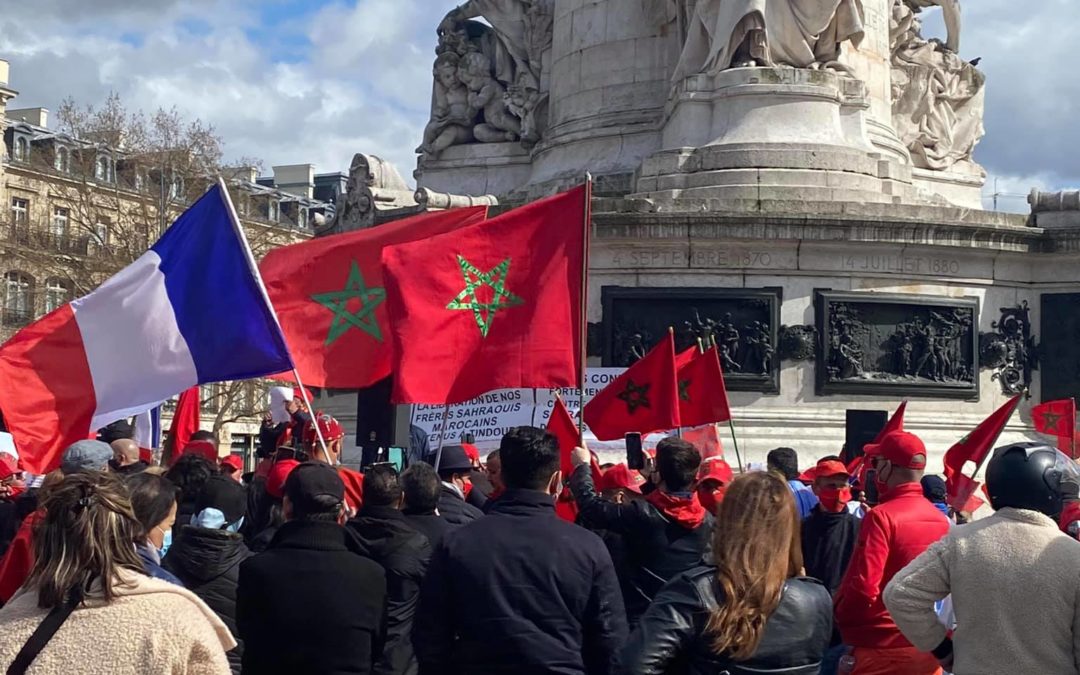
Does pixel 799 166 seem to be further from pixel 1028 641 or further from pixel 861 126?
pixel 1028 641

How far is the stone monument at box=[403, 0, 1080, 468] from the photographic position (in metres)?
19.5

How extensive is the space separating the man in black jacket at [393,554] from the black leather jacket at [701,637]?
215cm

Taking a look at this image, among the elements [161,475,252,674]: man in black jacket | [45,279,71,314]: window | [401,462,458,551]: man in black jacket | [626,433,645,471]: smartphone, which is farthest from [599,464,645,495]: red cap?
[45,279,71,314]: window

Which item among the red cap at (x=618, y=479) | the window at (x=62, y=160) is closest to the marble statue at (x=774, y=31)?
the red cap at (x=618, y=479)

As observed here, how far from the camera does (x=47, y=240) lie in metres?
40.8

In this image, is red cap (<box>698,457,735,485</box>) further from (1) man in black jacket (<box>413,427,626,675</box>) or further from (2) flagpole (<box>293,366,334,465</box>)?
(1) man in black jacket (<box>413,427,626,675</box>)

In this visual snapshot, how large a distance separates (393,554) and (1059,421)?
11.1 meters

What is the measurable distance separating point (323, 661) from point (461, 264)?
15.5 ft

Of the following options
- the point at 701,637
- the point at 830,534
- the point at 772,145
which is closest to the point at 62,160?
the point at 772,145

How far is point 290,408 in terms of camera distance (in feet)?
44.9

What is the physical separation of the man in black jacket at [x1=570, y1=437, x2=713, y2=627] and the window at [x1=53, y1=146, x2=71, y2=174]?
3824 centimetres

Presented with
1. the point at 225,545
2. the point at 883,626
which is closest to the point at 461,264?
the point at 225,545

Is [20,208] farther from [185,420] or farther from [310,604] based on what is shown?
[310,604]

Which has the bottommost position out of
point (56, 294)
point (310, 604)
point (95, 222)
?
point (310, 604)
